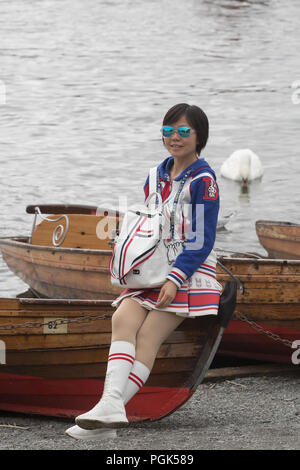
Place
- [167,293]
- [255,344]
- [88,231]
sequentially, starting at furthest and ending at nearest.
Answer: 1. [88,231]
2. [255,344]
3. [167,293]

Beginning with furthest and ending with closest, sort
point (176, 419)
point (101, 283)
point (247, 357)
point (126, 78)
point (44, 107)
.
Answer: point (126, 78), point (44, 107), point (101, 283), point (247, 357), point (176, 419)

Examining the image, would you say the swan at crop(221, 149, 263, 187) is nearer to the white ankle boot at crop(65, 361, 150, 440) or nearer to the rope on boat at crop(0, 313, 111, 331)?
the rope on boat at crop(0, 313, 111, 331)

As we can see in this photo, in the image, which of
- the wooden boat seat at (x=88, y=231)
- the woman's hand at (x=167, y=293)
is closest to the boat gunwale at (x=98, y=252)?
the wooden boat seat at (x=88, y=231)

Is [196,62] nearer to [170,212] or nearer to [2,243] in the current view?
[2,243]

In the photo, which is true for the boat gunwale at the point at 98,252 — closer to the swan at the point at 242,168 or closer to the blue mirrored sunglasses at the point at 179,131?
the blue mirrored sunglasses at the point at 179,131

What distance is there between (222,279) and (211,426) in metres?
1.67

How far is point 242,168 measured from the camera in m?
18.0

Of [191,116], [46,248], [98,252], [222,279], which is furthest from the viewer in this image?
[46,248]

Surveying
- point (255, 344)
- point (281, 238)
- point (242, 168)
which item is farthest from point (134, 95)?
point (255, 344)

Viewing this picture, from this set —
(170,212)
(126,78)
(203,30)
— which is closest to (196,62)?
(126,78)

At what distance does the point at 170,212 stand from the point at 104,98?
74.6 ft

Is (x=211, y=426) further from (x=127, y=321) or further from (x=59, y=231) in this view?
(x=59, y=231)

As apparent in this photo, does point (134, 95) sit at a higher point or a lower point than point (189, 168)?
higher
